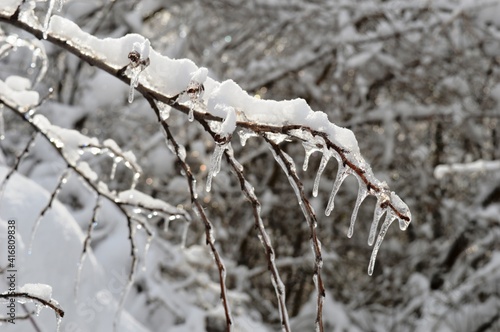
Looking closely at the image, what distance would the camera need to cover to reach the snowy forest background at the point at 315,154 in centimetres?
414

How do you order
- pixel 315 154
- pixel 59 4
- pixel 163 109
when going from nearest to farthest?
pixel 59 4
pixel 163 109
pixel 315 154

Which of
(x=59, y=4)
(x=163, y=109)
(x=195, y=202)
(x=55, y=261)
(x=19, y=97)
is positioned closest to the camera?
(x=59, y=4)

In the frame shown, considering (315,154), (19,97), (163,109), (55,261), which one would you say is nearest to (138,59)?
(163,109)

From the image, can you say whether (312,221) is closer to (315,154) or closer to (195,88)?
(195,88)

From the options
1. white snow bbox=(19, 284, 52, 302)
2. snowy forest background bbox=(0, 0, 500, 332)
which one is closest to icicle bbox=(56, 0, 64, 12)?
white snow bbox=(19, 284, 52, 302)

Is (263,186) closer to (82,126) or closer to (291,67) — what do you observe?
(291,67)

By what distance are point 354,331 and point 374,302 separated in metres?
0.91

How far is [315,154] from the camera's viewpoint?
Result: 5.81m

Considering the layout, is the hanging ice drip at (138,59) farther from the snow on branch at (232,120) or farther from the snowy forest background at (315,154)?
the snowy forest background at (315,154)

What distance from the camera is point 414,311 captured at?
5.46m

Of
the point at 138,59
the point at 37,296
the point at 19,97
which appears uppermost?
the point at 19,97

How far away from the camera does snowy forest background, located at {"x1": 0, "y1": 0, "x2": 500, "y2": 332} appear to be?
414cm

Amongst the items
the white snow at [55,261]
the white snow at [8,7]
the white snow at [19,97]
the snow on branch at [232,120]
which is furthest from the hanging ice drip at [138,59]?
the white snow at [55,261]

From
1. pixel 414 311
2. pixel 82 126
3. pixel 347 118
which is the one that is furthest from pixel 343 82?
pixel 82 126
